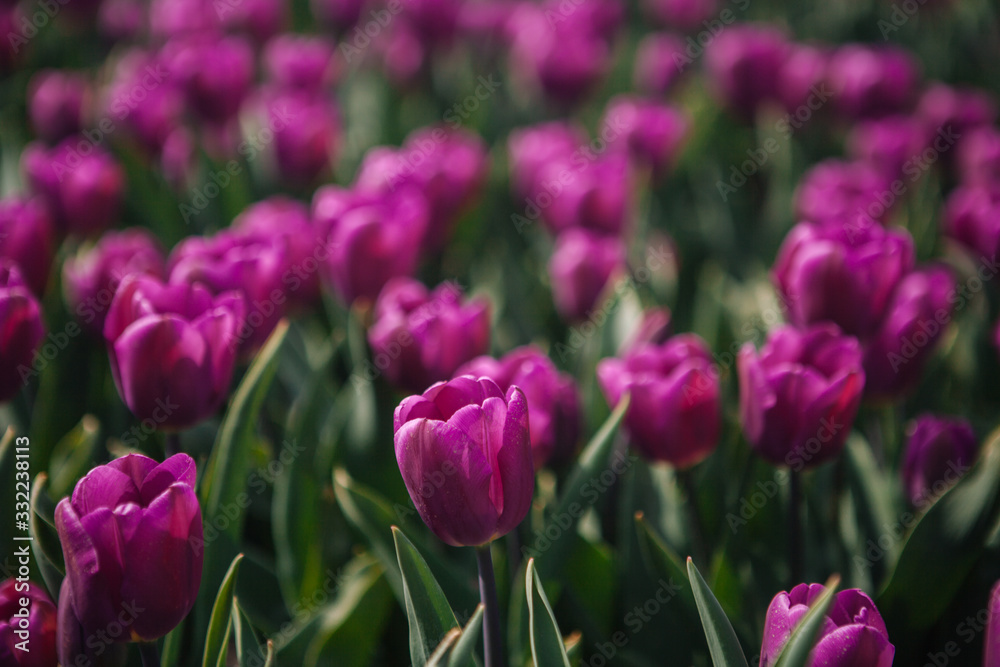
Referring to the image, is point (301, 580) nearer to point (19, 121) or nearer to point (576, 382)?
point (576, 382)

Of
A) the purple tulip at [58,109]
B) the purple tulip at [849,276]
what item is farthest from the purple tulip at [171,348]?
the purple tulip at [58,109]

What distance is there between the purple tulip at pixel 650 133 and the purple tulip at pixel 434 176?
0.38m

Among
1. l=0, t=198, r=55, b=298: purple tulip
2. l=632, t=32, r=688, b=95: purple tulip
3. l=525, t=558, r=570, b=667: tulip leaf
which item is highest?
l=0, t=198, r=55, b=298: purple tulip

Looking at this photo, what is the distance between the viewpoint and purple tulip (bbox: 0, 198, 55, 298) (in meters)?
1.29

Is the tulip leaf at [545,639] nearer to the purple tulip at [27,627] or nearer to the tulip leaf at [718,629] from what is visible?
the tulip leaf at [718,629]

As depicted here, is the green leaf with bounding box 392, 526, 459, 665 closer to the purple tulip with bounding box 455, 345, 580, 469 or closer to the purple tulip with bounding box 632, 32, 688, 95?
the purple tulip with bounding box 455, 345, 580, 469

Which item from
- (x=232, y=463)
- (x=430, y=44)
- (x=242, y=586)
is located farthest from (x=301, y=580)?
(x=430, y=44)

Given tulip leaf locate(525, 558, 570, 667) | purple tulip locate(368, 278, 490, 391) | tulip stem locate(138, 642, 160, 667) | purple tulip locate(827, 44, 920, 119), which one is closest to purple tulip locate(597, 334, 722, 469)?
purple tulip locate(368, 278, 490, 391)

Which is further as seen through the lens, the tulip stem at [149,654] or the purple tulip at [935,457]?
the purple tulip at [935,457]

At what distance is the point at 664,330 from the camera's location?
1195 mm

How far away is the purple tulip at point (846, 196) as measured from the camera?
1.49 m

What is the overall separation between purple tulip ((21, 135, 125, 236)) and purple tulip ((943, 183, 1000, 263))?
1.58m

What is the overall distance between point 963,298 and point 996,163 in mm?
361

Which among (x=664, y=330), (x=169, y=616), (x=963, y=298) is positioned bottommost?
(x=963, y=298)
